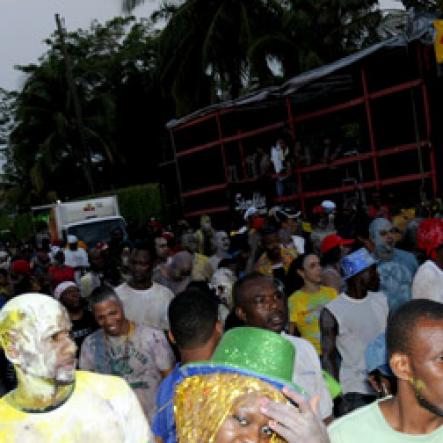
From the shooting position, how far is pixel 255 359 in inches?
89.2

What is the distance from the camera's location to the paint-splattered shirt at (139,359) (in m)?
5.12

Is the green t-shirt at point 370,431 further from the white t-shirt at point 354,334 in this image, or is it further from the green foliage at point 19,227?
the green foliage at point 19,227

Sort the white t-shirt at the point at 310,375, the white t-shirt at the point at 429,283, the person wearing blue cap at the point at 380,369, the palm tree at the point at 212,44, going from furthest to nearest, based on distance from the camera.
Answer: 1. the palm tree at the point at 212,44
2. the white t-shirt at the point at 429,283
3. the white t-shirt at the point at 310,375
4. the person wearing blue cap at the point at 380,369

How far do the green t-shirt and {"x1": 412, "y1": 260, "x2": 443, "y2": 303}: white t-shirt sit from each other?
102 inches

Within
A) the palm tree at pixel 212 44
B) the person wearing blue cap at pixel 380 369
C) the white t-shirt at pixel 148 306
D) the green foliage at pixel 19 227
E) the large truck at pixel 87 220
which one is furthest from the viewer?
the green foliage at pixel 19 227

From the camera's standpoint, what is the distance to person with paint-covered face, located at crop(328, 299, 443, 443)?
2.82 m

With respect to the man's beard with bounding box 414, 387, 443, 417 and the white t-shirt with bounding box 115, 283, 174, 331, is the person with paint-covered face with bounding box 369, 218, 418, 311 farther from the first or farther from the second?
the man's beard with bounding box 414, 387, 443, 417

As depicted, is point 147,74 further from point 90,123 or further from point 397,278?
point 397,278

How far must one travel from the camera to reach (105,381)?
3.08 meters

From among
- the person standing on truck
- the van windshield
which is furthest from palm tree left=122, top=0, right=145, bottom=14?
the person standing on truck

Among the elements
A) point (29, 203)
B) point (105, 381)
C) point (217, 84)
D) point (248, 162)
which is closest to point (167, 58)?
point (217, 84)

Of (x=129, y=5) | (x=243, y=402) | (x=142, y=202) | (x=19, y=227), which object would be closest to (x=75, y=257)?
(x=243, y=402)

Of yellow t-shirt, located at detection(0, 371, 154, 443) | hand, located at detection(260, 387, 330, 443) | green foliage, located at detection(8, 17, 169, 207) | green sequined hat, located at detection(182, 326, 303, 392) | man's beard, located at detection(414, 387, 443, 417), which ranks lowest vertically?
man's beard, located at detection(414, 387, 443, 417)

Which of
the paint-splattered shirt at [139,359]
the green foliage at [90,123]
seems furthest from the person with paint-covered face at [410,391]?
the green foliage at [90,123]
